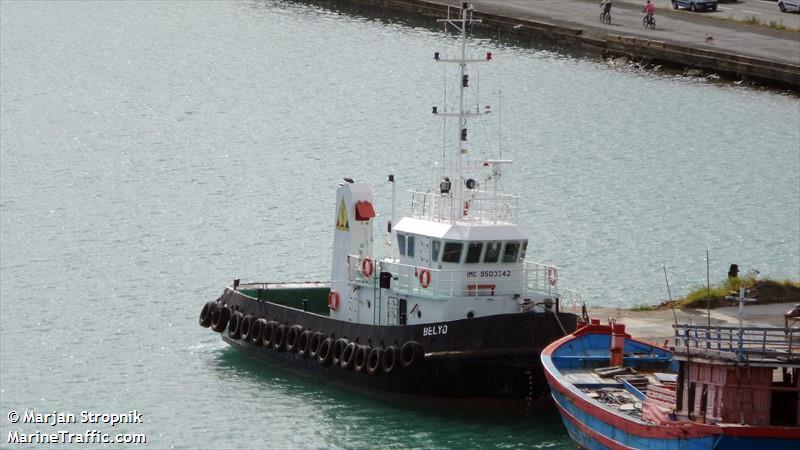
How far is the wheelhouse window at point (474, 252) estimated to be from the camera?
129 feet

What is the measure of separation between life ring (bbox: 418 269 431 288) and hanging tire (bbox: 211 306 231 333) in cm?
618

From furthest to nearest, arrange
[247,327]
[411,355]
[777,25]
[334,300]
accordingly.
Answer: [777,25] → [247,327] → [334,300] → [411,355]

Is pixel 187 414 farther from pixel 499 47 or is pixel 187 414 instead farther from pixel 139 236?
pixel 499 47

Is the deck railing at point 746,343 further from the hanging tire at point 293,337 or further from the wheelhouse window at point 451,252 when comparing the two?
the hanging tire at point 293,337

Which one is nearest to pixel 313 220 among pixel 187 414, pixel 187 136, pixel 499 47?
pixel 187 136

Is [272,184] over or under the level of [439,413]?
under

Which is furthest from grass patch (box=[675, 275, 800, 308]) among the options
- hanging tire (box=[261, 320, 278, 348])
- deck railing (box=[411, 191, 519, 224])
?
hanging tire (box=[261, 320, 278, 348])

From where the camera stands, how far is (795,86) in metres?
78.0

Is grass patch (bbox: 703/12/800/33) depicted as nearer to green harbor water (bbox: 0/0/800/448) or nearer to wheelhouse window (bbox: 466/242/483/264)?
green harbor water (bbox: 0/0/800/448)

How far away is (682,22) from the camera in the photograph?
8812 cm

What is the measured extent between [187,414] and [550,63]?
4761cm

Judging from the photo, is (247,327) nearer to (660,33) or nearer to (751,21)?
(660,33)

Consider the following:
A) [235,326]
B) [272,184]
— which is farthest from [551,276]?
[272,184]

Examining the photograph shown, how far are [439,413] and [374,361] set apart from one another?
175 cm
